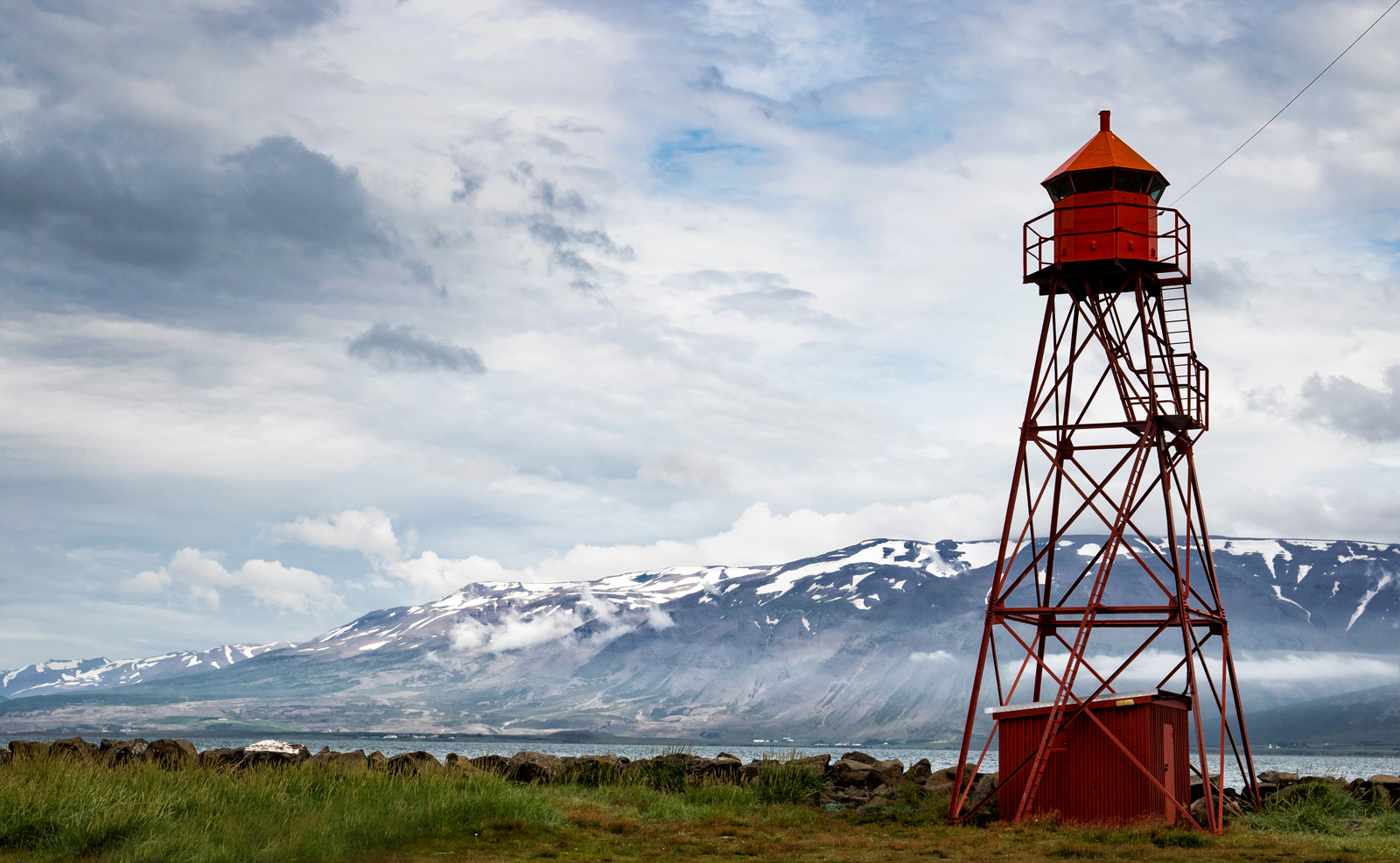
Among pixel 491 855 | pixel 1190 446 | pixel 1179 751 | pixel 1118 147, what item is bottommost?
pixel 491 855

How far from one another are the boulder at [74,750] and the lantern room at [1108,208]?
22918 millimetres

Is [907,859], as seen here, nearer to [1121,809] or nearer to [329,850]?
[1121,809]

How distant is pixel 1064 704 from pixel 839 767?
9.69m

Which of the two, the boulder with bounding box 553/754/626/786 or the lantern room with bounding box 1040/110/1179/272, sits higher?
the lantern room with bounding box 1040/110/1179/272

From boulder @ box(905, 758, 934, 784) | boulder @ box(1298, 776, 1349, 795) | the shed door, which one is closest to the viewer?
the shed door

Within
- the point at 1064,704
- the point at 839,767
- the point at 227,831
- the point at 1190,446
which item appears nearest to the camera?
the point at 227,831

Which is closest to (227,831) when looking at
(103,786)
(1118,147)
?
(103,786)

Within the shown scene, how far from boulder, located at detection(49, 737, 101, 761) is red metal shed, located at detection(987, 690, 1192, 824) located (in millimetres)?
18570

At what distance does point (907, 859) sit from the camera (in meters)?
20.1

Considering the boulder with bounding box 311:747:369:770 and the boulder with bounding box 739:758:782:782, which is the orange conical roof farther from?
the boulder with bounding box 311:747:369:770

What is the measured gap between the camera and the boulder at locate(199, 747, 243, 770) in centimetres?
2584

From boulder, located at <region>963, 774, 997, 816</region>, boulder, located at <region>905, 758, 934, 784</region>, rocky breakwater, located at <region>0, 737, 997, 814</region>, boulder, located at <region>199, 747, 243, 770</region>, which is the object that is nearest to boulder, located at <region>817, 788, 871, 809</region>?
rocky breakwater, located at <region>0, 737, 997, 814</region>

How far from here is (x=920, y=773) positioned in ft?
116

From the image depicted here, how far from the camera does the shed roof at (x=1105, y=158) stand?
28438mm
